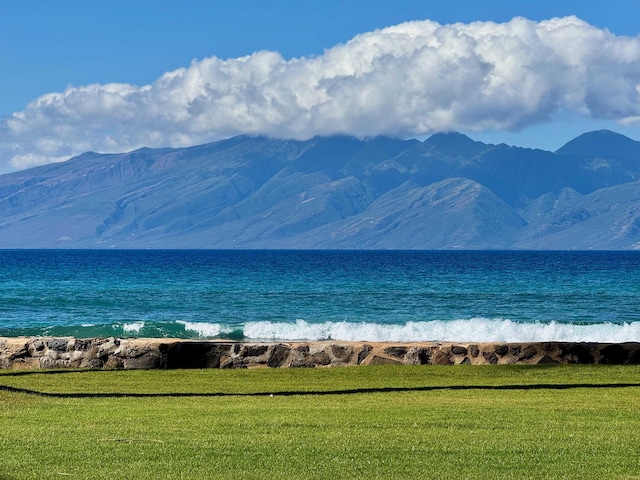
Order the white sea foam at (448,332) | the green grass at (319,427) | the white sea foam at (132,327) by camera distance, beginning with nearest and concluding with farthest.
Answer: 1. the green grass at (319,427)
2. the white sea foam at (448,332)
3. the white sea foam at (132,327)

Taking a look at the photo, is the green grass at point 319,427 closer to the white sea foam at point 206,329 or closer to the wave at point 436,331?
the wave at point 436,331

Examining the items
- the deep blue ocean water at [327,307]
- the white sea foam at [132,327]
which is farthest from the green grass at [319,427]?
the deep blue ocean water at [327,307]

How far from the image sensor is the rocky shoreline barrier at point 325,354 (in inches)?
678

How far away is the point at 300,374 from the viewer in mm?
16031

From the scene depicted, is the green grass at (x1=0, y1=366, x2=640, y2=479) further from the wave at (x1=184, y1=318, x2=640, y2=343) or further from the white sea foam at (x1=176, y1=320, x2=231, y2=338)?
the white sea foam at (x1=176, y1=320, x2=231, y2=338)

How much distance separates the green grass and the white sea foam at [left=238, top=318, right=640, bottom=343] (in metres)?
21.2

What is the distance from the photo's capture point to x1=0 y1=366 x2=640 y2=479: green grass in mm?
8234

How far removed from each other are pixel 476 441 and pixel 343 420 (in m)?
1.69

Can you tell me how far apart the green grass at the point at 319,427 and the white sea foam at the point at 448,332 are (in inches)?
836

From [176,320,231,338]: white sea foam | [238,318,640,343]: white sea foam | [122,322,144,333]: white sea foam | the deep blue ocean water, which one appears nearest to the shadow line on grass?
the deep blue ocean water

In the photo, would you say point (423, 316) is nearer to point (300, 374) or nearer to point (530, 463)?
point (300, 374)

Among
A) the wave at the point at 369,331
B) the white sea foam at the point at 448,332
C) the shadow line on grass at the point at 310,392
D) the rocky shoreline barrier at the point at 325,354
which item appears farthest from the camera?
the white sea foam at the point at 448,332

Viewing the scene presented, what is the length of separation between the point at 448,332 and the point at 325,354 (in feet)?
68.7

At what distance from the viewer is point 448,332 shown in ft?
124
